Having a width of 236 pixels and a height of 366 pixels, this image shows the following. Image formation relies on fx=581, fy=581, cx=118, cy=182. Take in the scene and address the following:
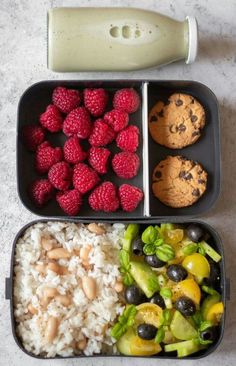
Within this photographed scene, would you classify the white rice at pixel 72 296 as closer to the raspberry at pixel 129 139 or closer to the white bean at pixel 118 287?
the white bean at pixel 118 287

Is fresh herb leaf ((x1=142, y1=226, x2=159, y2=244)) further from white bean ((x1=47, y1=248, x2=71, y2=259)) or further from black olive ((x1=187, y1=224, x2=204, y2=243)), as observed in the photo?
white bean ((x1=47, y1=248, x2=71, y2=259))

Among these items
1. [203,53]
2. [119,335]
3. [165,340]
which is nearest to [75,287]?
[119,335]

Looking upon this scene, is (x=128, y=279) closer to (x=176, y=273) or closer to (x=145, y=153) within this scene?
(x=176, y=273)

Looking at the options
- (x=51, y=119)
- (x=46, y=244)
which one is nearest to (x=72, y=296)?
(x=46, y=244)

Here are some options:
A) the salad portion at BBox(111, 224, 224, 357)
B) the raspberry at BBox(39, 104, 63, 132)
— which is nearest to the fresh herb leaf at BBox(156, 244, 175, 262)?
the salad portion at BBox(111, 224, 224, 357)

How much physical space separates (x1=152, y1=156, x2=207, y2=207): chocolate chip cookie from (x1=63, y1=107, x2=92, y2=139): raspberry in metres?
0.22

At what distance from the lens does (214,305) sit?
1482mm

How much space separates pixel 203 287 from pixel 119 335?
244 millimetres

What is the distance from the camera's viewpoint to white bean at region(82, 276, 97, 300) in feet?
4.81

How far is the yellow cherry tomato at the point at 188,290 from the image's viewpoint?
1459 mm

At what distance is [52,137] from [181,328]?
61 centimetres

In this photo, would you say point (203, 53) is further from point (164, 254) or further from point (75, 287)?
point (75, 287)

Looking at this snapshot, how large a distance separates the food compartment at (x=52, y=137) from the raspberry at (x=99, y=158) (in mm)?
34

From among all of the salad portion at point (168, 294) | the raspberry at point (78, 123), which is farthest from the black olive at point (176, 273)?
the raspberry at point (78, 123)
